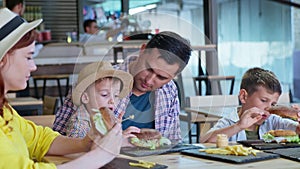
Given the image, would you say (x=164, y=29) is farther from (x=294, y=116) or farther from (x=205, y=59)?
(x=294, y=116)

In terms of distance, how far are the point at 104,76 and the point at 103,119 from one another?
19cm

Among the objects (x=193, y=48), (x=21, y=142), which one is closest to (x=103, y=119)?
(x=21, y=142)

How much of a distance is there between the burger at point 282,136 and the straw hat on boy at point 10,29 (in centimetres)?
105

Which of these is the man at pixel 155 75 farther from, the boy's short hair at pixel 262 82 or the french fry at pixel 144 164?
the boy's short hair at pixel 262 82

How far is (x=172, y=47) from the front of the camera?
6.18 ft

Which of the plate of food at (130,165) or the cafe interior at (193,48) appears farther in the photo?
the cafe interior at (193,48)

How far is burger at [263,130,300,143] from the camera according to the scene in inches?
81.0

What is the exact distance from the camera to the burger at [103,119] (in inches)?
60.3

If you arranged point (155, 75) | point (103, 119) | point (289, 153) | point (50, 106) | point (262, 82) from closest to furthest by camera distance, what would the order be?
point (103, 119) < point (289, 153) < point (155, 75) < point (262, 82) < point (50, 106)

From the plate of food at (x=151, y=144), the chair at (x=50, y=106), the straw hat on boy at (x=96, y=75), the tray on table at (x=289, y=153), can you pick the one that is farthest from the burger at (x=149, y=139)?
the chair at (x=50, y=106)

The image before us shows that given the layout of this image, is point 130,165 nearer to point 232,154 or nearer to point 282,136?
point 232,154

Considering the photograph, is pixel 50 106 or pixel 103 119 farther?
pixel 50 106

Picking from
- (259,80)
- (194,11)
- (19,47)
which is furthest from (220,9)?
(19,47)

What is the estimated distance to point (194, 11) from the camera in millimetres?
12703
